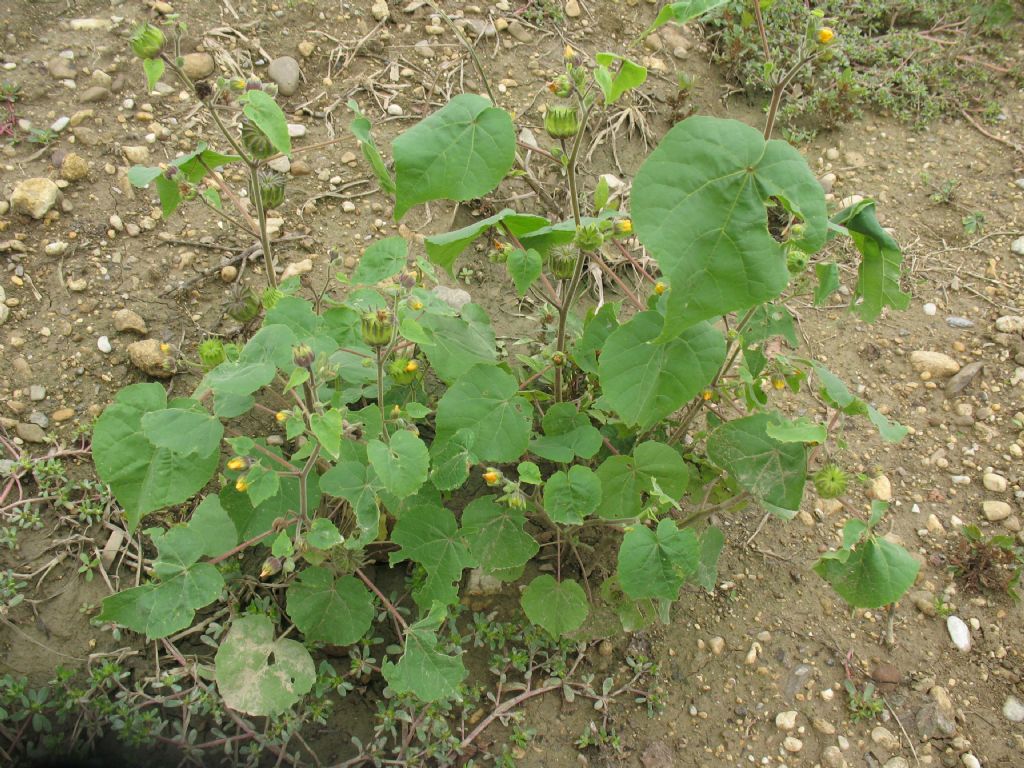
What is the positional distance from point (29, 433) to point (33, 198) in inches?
37.5

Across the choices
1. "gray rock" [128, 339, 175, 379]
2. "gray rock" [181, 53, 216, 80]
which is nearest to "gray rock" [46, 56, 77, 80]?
"gray rock" [181, 53, 216, 80]

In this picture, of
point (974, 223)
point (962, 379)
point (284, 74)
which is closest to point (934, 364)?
point (962, 379)

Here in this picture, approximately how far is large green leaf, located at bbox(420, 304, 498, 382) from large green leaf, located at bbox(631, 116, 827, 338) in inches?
32.9

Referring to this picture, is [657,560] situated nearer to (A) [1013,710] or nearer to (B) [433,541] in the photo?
(B) [433,541]

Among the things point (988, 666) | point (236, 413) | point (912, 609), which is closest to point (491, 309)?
point (236, 413)

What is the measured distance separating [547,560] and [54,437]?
67.1 inches

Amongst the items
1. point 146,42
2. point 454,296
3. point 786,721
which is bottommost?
point 786,721

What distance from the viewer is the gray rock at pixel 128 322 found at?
275 centimetres

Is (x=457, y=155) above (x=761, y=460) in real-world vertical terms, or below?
above

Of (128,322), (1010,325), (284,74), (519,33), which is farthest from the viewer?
(519,33)

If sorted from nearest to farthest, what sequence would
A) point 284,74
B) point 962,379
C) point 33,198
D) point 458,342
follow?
1. point 458,342
2. point 33,198
3. point 962,379
4. point 284,74

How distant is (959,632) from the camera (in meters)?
2.60

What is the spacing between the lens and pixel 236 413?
1.97 m

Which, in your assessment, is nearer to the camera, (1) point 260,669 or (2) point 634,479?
(1) point 260,669
